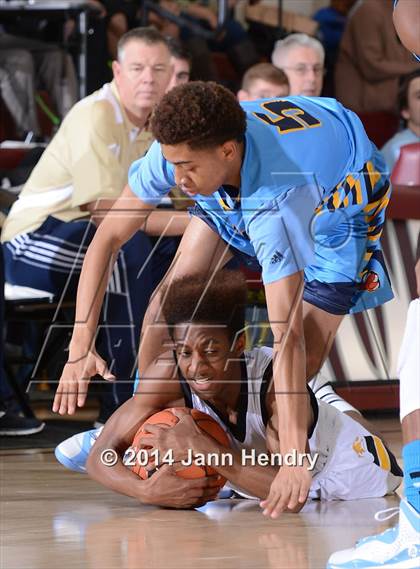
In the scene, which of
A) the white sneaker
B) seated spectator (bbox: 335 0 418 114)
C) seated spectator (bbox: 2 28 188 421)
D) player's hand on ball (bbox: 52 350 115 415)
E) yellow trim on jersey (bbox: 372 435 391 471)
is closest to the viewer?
the white sneaker

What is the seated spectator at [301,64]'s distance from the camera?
23.1ft

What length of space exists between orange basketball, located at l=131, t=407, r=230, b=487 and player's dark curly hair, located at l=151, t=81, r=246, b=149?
1.09 metres

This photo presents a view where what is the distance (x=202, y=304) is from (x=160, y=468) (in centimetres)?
56

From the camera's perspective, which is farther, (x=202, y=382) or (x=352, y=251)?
(x=352, y=251)

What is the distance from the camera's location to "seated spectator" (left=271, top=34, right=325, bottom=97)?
705cm

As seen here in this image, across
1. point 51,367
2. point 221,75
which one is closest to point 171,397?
point 51,367

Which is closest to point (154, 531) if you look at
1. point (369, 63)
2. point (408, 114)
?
point (408, 114)

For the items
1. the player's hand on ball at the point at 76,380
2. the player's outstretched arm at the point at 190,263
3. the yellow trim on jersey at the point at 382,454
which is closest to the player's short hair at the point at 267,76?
the player's outstretched arm at the point at 190,263

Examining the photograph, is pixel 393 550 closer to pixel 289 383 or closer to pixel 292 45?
pixel 289 383

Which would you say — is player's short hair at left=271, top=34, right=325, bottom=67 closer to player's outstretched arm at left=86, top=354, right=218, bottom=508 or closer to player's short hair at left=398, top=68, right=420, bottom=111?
player's short hair at left=398, top=68, right=420, bottom=111

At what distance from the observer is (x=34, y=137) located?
24.6 ft

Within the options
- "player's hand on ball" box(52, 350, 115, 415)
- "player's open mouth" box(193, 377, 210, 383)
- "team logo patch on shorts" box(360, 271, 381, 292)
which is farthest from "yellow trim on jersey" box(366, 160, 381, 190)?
"player's hand on ball" box(52, 350, 115, 415)

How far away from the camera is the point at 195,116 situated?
3418 millimetres

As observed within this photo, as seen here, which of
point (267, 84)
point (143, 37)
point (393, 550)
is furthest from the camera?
point (267, 84)
